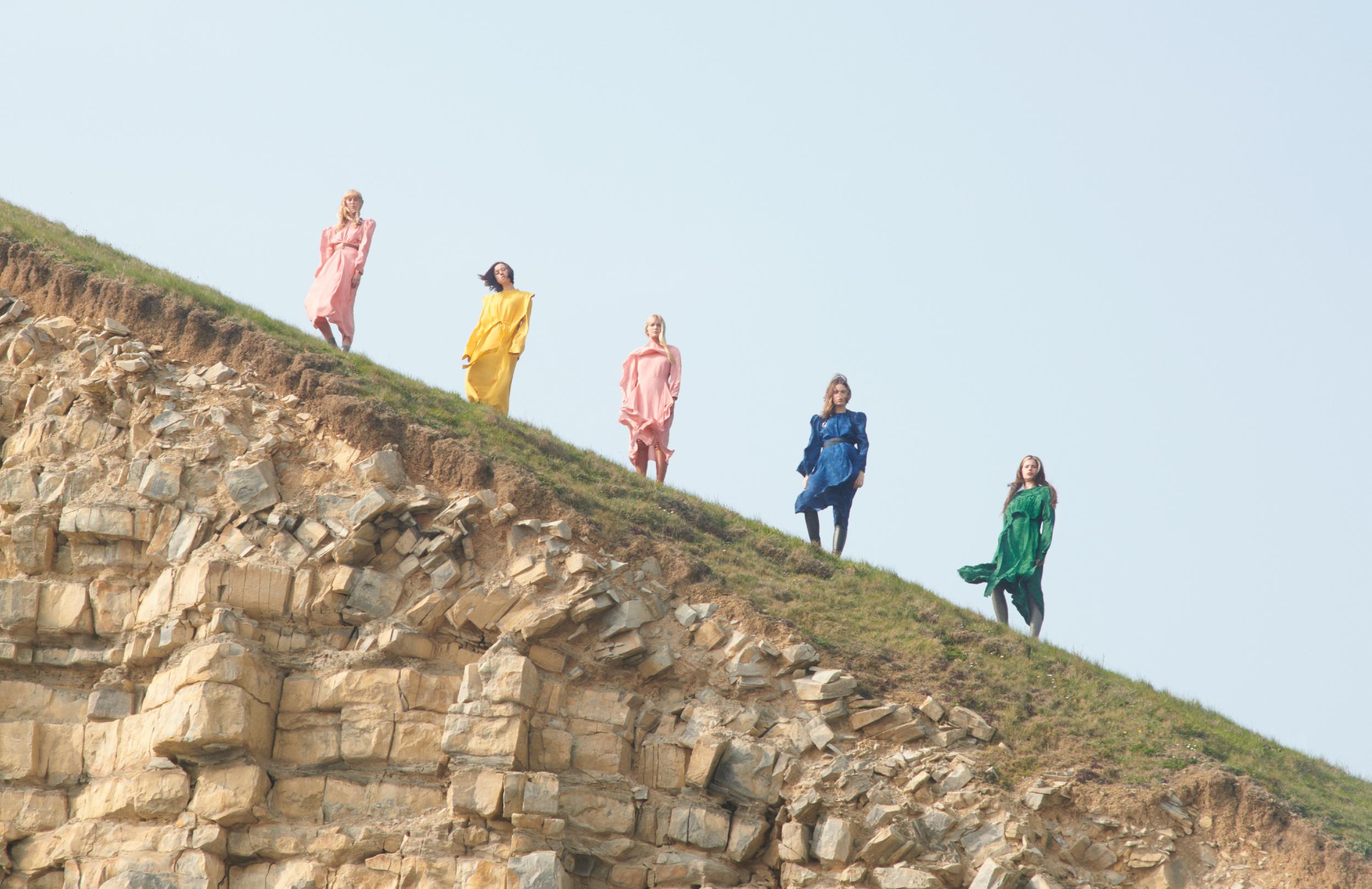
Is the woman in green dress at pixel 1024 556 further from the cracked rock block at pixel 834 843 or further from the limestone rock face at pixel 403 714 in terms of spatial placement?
the cracked rock block at pixel 834 843

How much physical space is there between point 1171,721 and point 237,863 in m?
9.64

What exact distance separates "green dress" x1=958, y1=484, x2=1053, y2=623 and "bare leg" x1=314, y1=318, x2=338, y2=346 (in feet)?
30.0

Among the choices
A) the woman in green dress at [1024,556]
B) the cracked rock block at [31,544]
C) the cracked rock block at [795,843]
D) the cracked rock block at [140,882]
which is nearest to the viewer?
the cracked rock block at [140,882]

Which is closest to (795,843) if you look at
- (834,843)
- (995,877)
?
(834,843)

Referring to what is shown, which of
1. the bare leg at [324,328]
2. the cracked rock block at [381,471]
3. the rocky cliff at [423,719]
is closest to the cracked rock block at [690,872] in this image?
the rocky cliff at [423,719]

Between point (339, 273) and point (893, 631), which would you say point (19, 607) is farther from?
point (893, 631)

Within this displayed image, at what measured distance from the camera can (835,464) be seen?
1955cm

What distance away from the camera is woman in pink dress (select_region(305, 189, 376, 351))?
2080cm

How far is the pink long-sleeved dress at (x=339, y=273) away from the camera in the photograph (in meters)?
20.8

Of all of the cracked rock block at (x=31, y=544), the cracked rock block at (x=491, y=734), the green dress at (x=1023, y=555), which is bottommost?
the cracked rock block at (x=491, y=734)

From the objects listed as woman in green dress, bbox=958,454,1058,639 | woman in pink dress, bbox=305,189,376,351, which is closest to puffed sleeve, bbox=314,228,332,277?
woman in pink dress, bbox=305,189,376,351

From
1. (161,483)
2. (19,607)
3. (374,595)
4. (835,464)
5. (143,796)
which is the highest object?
(835,464)

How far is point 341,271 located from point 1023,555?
9955 mm

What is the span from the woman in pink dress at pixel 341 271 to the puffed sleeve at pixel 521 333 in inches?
87.9
